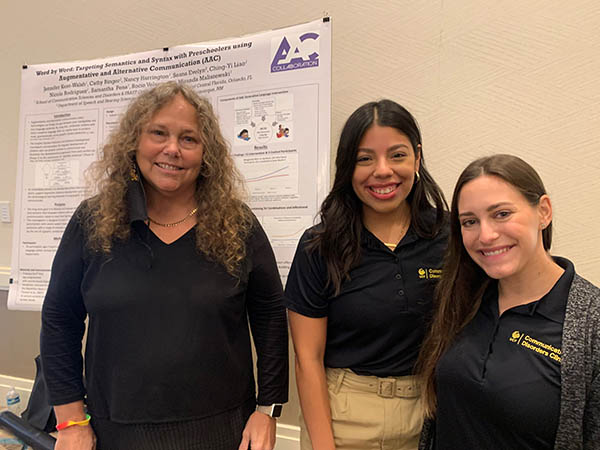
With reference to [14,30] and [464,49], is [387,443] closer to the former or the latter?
[464,49]

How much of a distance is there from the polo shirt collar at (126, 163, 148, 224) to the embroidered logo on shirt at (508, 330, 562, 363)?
975mm

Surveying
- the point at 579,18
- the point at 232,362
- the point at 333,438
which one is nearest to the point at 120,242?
the point at 232,362

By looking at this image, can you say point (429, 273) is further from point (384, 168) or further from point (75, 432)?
point (75, 432)

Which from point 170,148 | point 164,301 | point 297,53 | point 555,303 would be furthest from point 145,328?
point 297,53

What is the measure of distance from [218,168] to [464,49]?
122 centimetres

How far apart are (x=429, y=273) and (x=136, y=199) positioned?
868 mm

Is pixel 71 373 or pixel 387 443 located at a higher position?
pixel 71 373

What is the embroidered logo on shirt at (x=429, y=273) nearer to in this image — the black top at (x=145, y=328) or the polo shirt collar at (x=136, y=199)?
the black top at (x=145, y=328)

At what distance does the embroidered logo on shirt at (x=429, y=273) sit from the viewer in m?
1.06

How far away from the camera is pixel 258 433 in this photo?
112cm

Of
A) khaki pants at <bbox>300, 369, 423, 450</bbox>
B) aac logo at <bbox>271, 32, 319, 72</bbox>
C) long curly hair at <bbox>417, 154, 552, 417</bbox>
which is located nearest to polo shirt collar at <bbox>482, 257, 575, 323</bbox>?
long curly hair at <bbox>417, 154, 552, 417</bbox>

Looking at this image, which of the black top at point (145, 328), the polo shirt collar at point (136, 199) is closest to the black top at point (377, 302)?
the black top at point (145, 328)

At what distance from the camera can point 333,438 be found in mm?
1101

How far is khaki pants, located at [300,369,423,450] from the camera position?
105cm
